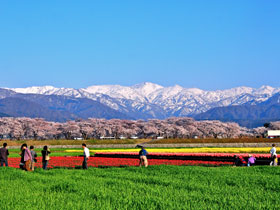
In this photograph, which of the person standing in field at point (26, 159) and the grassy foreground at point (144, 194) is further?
the person standing in field at point (26, 159)

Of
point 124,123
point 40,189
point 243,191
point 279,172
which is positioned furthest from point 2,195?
point 124,123

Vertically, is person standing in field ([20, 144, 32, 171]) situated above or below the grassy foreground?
above

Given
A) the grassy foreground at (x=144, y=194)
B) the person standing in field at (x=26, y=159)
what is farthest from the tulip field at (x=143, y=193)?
the person standing in field at (x=26, y=159)

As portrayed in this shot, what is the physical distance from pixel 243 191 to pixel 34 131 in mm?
162473

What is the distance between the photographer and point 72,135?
182500 mm

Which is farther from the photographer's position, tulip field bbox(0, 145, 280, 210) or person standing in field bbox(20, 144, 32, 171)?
person standing in field bbox(20, 144, 32, 171)

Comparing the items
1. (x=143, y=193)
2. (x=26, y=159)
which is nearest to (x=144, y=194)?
(x=143, y=193)

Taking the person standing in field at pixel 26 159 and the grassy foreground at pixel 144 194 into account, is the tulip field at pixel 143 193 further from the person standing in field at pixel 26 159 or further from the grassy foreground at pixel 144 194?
the person standing in field at pixel 26 159

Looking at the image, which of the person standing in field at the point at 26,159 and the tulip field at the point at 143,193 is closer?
the tulip field at the point at 143,193

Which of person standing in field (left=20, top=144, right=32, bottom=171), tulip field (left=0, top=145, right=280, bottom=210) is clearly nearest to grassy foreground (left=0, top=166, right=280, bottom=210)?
tulip field (left=0, top=145, right=280, bottom=210)

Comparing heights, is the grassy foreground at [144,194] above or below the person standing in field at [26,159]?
below

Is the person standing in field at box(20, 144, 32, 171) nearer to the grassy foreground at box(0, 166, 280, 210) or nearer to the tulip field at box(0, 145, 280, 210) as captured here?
the tulip field at box(0, 145, 280, 210)

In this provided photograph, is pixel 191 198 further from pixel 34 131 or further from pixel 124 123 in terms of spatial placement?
pixel 124 123

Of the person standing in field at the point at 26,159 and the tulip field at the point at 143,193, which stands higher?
the person standing in field at the point at 26,159
